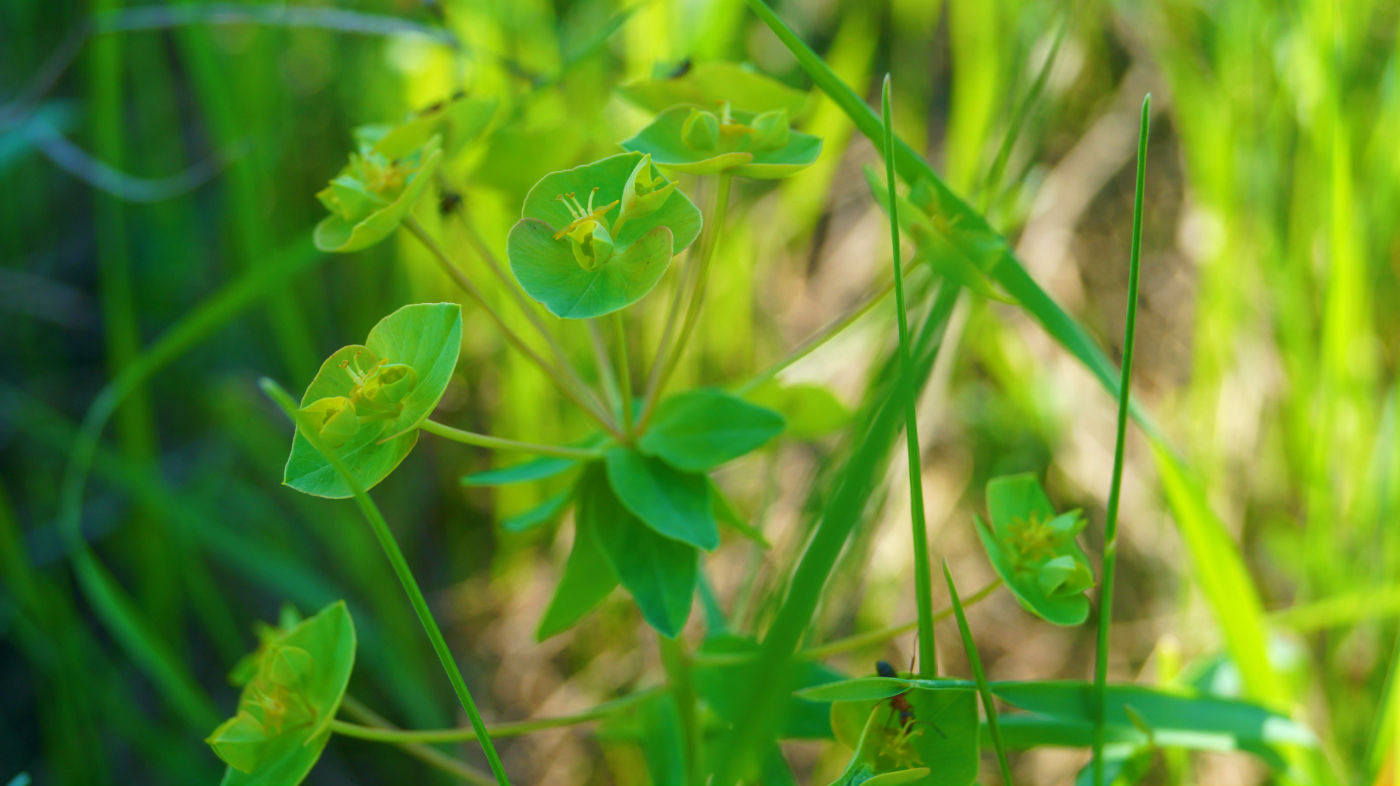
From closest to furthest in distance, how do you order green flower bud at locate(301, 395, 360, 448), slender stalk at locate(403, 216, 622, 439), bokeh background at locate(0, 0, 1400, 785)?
green flower bud at locate(301, 395, 360, 448)
slender stalk at locate(403, 216, 622, 439)
bokeh background at locate(0, 0, 1400, 785)

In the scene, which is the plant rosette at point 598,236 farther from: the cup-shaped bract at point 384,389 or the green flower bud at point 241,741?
the green flower bud at point 241,741

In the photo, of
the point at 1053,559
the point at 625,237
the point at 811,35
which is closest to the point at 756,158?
the point at 625,237

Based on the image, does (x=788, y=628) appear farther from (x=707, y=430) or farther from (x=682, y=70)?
(x=682, y=70)

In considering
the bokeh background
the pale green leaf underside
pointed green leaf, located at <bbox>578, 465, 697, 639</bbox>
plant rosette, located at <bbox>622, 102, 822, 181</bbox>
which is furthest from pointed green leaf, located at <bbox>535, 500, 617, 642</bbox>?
the bokeh background

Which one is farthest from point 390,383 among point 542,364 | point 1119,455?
point 1119,455

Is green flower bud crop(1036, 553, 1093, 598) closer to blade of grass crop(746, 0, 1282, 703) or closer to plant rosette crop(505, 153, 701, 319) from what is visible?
blade of grass crop(746, 0, 1282, 703)

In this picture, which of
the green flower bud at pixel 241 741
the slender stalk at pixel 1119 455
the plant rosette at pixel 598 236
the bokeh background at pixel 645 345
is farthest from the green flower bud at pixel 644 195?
the bokeh background at pixel 645 345
